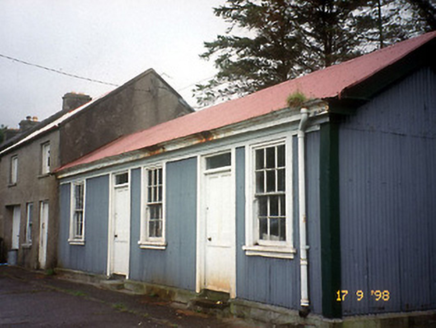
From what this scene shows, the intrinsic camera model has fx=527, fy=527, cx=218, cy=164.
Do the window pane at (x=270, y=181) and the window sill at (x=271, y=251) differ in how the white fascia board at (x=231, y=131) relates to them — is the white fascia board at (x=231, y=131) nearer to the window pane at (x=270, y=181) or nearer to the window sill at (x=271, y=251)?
the window pane at (x=270, y=181)

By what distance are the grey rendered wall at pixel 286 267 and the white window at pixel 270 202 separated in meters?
0.15

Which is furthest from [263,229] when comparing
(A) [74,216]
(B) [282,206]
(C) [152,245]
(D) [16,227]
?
(D) [16,227]

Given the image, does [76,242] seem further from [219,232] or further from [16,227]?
[219,232]

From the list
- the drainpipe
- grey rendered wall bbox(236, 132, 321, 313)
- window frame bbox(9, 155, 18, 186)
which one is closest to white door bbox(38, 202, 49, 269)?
window frame bbox(9, 155, 18, 186)

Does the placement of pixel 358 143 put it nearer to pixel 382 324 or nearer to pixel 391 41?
pixel 382 324

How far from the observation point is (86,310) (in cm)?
1098

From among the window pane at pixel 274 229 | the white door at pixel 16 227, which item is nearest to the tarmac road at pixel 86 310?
the window pane at pixel 274 229

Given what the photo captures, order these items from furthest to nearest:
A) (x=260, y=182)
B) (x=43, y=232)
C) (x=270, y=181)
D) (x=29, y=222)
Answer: (x=29, y=222), (x=43, y=232), (x=260, y=182), (x=270, y=181)

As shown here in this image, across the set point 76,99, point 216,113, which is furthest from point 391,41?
point 76,99

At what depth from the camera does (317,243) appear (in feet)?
26.5

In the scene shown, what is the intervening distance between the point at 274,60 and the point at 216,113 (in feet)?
46.0

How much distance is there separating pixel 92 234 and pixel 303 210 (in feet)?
32.8

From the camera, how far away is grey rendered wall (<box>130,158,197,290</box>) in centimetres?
1148

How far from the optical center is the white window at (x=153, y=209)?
13.0 meters
